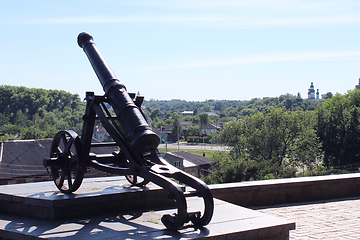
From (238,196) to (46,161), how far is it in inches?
129

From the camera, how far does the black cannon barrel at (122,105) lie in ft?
13.9

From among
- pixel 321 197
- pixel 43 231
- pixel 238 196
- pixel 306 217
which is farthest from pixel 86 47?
pixel 321 197

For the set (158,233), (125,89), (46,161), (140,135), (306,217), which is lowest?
(306,217)

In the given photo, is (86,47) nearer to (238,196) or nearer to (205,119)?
(238,196)

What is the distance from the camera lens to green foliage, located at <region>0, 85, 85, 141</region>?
80125mm

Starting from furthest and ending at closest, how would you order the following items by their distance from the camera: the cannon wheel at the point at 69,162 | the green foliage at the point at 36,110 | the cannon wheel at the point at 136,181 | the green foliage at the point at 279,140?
the green foliage at the point at 36,110, the green foliage at the point at 279,140, the cannon wheel at the point at 136,181, the cannon wheel at the point at 69,162

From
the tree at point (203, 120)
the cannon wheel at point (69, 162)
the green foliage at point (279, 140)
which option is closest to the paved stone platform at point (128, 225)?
the cannon wheel at point (69, 162)

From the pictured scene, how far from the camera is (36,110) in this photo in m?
99.9

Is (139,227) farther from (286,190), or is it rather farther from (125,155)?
(286,190)

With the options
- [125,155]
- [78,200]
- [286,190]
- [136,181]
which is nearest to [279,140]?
[286,190]

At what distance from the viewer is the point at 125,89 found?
4.98 m

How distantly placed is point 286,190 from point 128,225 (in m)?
3.68

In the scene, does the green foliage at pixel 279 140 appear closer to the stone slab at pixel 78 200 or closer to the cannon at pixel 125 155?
the stone slab at pixel 78 200

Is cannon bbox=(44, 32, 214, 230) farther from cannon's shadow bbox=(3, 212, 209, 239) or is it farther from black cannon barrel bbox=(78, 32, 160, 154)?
cannon's shadow bbox=(3, 212, 209, 239)
